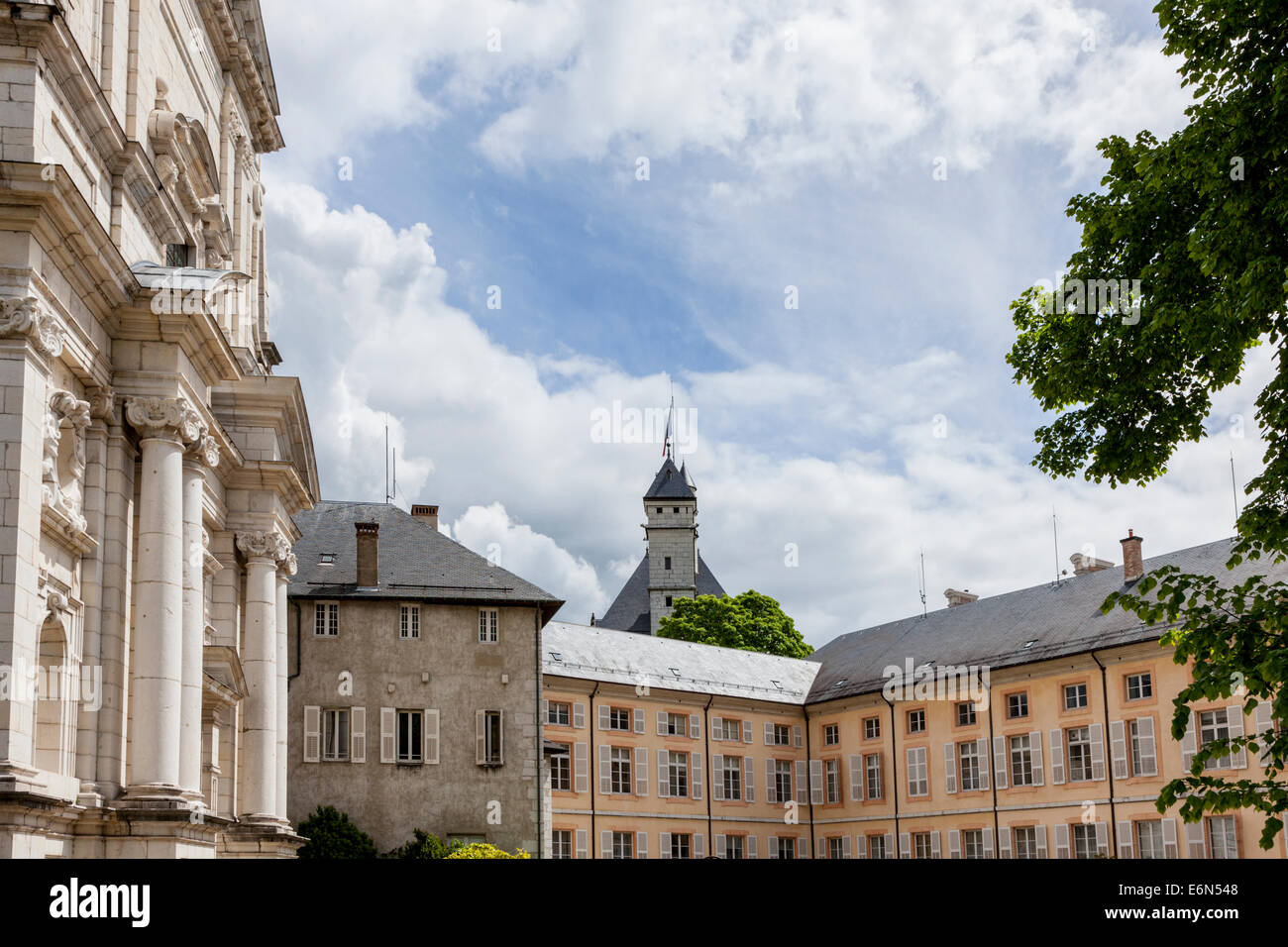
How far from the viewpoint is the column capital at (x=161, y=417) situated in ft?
60.3

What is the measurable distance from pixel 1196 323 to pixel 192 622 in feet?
43.8

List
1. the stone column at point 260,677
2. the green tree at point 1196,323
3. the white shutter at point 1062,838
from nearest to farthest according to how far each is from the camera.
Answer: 1. the green tree at point 1196,323
2. the stone column at point 260,677
3. the white shutter at point 1062,838

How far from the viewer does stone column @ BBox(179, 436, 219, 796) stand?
747 inches

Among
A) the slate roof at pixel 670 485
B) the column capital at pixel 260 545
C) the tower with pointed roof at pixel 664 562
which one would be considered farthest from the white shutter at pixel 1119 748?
the slate roof at pixel 670 485

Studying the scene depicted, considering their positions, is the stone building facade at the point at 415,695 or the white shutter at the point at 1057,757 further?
the white shutter at the point at 1057,757

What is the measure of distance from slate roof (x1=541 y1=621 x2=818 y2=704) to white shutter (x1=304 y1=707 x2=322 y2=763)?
12.4 metres

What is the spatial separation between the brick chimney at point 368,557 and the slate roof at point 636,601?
70.5 meters

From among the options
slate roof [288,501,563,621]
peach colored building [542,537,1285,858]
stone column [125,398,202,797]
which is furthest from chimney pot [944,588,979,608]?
stone column [125,398,202,797]

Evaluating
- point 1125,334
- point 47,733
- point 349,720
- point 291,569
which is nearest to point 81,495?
point 47,733

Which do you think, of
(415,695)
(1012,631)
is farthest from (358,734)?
(1012,631)

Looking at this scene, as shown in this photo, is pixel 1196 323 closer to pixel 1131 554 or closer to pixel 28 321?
pixel 28 321

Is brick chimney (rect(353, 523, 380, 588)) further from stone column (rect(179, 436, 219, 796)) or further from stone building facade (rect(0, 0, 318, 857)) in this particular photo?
stone column (rect(179, 436, 219, 796))

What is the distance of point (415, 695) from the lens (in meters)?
41.6

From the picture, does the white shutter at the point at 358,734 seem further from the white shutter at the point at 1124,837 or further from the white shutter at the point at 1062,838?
the white shutter at the point at 1124,837
